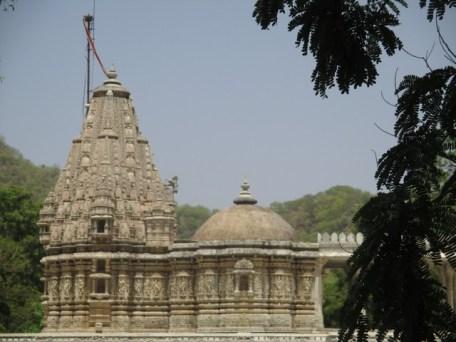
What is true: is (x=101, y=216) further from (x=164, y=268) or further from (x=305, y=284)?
(x=305, y=284)

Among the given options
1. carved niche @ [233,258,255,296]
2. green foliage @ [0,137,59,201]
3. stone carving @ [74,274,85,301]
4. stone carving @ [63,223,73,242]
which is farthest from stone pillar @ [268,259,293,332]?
green foliage @ [0,137,59,201]

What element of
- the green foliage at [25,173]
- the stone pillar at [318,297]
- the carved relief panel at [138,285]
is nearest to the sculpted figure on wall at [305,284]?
the stone pillar at [318,297]

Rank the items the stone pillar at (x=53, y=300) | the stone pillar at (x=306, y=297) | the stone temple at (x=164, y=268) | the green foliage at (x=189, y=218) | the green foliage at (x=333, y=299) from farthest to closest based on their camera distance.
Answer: the green foliage at (x=189, y=218) < the green foliage at (x=333, y=299) < the stone pillar at (x=53, y=300) < the stone pillar at (x=306, y=297) < the stone temple at (x=164, y=268)

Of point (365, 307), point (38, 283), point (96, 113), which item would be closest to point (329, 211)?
point (38, 283)

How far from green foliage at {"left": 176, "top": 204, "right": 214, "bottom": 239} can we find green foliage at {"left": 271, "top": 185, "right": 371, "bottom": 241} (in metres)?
11.1

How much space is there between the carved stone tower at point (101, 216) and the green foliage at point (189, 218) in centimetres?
6714

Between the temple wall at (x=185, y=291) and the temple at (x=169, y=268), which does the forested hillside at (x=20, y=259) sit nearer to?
the temple wall at (x=185, y=291)

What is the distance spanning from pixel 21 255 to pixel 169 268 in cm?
1645

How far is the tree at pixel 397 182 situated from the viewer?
23.2 feet

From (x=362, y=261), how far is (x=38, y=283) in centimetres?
5107

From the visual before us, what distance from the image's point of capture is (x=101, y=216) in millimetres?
39781

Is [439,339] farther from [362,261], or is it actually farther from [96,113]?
[96,113]

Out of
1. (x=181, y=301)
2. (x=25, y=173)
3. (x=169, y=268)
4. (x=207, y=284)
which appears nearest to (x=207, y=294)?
(x=207, y=284)

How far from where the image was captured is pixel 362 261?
7.34 m
